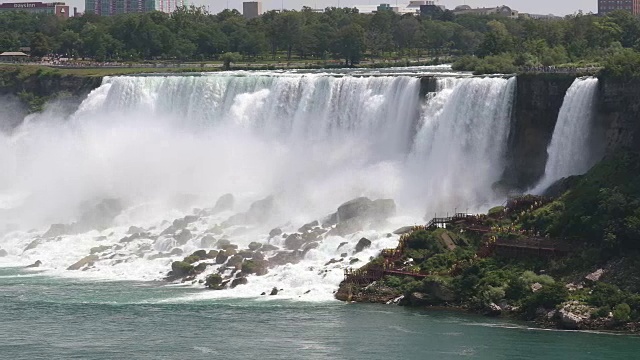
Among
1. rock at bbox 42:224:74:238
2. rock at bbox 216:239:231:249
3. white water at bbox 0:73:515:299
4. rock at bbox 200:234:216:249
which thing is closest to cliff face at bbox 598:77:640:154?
white water at bbox 0:73:515:299

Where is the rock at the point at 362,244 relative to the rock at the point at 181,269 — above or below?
above

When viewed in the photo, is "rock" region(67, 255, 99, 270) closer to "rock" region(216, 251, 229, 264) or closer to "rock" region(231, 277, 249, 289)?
"rock" region(216, 251, 229, 264)

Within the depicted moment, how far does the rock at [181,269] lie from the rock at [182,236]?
14.1 ft

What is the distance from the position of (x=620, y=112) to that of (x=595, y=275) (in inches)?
400

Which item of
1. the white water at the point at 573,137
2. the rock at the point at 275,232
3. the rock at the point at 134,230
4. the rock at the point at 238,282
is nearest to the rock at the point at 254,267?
the rock at the point at 238,282

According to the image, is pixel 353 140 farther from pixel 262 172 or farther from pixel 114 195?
pixel 114 195

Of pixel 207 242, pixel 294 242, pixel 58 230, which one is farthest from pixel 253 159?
pixel 294 242

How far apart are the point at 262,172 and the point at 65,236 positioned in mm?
9368

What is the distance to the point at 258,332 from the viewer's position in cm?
4747

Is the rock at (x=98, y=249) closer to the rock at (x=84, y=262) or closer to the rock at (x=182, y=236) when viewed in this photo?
the rock at (x=84, y=262)

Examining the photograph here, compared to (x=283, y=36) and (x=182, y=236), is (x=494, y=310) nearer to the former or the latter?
(x=182, y=236)

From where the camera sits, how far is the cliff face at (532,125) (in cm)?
6144

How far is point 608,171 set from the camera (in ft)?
181

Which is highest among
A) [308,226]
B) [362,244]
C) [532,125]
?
[532,125]
